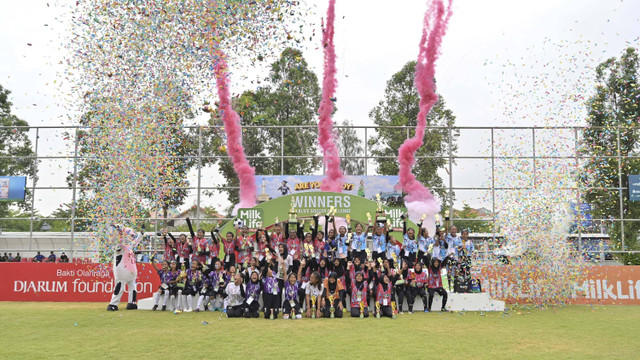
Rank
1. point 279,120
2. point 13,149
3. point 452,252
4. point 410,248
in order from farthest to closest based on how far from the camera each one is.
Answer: point 279,120
point 13,149
point 410,248
point 452,252

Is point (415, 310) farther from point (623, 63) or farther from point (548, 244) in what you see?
point (623, 63)

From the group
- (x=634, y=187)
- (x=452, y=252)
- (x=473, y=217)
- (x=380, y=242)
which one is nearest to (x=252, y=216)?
(x=380, y=242)

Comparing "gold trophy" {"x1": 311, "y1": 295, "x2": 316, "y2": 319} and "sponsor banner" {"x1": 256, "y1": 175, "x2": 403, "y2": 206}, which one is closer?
"gold trophy" {"x1": 311, "y1": 295, "x2": 316, "y2": 319}

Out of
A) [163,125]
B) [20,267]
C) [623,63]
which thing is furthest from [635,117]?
[20,267]

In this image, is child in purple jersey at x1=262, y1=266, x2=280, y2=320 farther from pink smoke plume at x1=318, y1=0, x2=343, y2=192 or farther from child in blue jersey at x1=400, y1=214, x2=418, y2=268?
pink smoke plume at x1=318, y1=0, x2=343, y2=192

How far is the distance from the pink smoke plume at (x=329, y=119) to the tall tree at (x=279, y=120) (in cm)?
107

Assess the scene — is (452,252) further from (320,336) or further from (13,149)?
(13,149)

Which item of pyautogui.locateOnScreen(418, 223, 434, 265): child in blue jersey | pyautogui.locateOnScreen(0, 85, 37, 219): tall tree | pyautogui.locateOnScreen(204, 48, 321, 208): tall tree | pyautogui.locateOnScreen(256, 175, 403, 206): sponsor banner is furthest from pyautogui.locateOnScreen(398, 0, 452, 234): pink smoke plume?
pyautogui.locateOnScreen(0, 85, 37, 219): tall tree

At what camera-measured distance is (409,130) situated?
23.1 metres

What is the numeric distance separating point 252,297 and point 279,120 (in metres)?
18.3

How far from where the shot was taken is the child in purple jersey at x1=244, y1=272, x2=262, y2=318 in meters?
10.5

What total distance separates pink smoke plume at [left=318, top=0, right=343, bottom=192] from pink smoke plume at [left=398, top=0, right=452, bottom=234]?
263 cm

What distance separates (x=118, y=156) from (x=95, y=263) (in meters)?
3.31

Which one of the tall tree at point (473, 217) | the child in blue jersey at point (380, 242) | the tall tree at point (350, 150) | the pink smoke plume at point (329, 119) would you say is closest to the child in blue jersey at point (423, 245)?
the child in blue jersey at point (380, 242)
